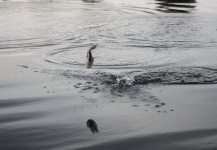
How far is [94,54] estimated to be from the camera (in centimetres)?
1005

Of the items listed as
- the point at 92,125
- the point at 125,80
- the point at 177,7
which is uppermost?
the point at 92,125

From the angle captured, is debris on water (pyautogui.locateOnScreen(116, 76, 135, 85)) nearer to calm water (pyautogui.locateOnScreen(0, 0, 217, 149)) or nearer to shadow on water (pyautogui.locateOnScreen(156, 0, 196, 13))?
calm water (pyautogui.locateOnScreen(0, 0, 217, 149))

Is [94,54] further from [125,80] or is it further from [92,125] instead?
[92,125]

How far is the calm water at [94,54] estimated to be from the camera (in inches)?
205

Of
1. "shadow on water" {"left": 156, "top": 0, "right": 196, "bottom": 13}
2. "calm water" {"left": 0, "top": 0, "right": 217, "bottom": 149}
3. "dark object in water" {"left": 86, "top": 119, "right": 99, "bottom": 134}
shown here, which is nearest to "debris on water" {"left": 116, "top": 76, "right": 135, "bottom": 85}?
"calm water" {"left": 0, "top": 0, "right": 217, "bottom": 149}

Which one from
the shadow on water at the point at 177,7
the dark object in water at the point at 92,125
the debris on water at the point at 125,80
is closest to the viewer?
the dark object in water at the point at 92,125

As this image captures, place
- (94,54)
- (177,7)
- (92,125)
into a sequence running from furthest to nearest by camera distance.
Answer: (177,7)
(94,54)
(92,125)

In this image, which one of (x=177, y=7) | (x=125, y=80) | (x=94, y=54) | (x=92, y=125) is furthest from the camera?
(x=177, y=7)

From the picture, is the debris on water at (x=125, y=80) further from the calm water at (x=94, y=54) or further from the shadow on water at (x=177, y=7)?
the shadow on water at (x=177, y=7)

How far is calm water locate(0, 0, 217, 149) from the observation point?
5.21 m

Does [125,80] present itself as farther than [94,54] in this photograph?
No

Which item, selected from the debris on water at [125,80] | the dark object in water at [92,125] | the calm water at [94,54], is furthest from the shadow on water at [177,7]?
the dark object in water at [92,125]

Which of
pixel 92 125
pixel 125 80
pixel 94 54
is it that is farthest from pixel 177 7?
pixel 92 125

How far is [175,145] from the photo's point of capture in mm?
4645
